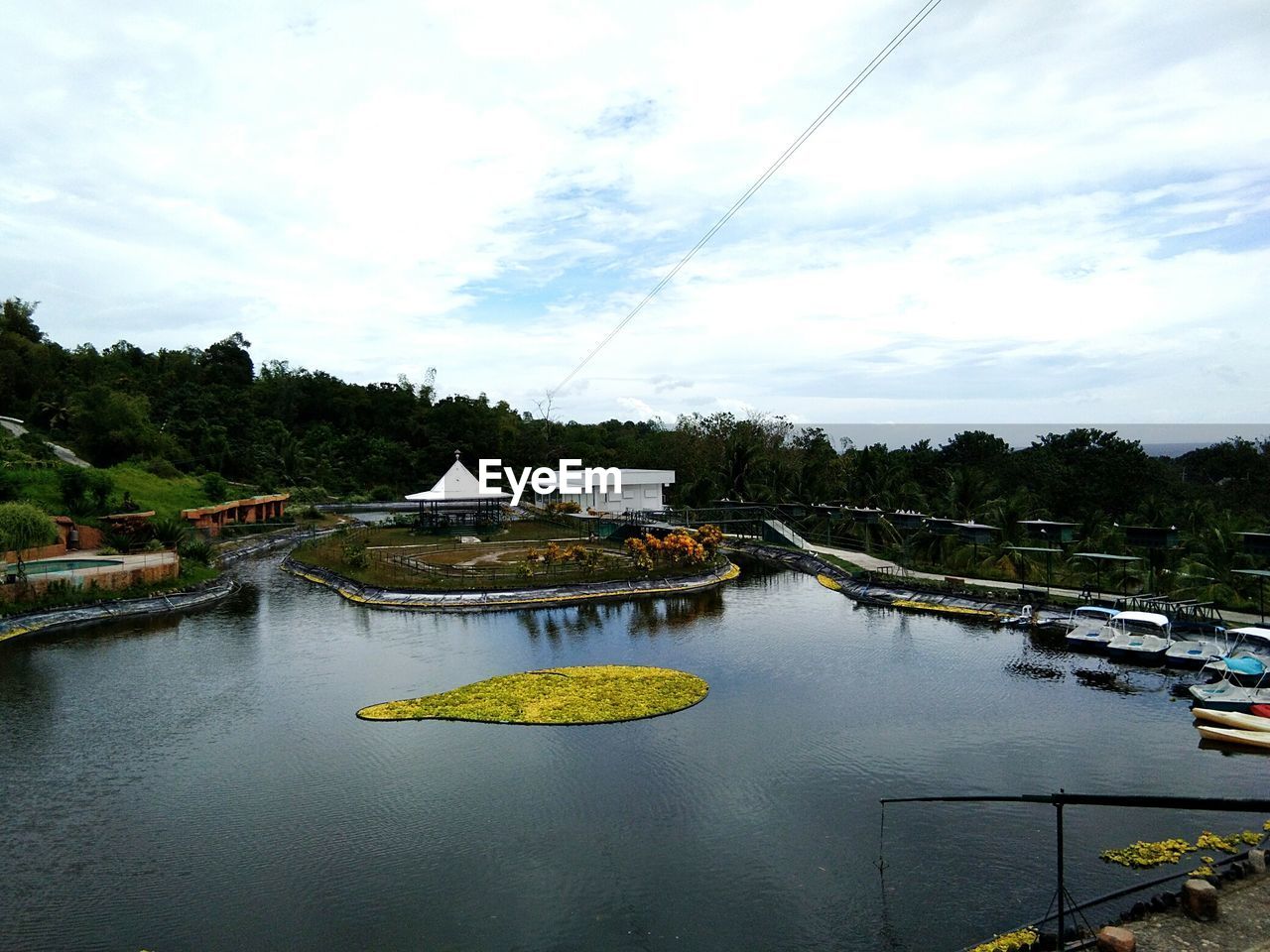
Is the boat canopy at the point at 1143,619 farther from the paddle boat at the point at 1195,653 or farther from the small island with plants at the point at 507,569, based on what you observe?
the small island with plants at the point at 507,569

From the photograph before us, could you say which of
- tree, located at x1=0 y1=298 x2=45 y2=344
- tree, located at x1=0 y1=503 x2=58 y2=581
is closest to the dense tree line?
tree, located at x1=0 y1=298 x2=45 y2=344

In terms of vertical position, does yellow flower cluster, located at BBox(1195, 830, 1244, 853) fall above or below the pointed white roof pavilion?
below

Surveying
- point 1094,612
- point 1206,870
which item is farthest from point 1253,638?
point 1206,870

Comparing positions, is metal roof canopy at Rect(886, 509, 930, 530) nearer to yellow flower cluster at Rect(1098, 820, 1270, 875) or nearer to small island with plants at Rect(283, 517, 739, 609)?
small island with plants at Rect(283, 517, 739, 609)

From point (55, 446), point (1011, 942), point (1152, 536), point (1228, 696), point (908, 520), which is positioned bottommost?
point (1011, 942)

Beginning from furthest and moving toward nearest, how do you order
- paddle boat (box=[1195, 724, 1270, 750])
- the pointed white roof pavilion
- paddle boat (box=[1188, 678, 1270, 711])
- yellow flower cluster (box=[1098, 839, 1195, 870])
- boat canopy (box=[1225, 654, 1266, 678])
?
the pointed white roof pavilion
boat canopy (box=[1225, 654, 1266, 678])
paddle boat (box=[1188, 678, 1270, 711])
paddle boat (box=[1195, 724, 1270, 750])
yellow flower cluster (box=[1098, 839, 1195, 870])

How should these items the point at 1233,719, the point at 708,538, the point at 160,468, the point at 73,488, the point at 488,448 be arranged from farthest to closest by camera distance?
1. the point at 488,448
2. the point at 160,468
3. the point at 73,488
4. the point at 708,538
5. the point at 1233,719

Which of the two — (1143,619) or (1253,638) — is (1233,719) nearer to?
(1143,619)
